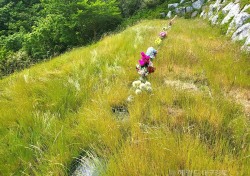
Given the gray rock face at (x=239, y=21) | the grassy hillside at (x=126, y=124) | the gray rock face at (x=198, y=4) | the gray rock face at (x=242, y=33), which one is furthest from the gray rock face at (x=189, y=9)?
the grassy hillside at (x=126, y=124)

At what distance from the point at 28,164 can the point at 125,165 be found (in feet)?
2.95

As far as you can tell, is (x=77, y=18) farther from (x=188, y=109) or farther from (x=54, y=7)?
(x=188, y=109)

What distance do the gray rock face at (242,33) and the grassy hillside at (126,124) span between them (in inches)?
107

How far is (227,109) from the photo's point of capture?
243 centimetres

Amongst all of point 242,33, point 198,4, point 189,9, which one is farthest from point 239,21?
point 189,9

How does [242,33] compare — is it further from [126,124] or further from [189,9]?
[189,9]

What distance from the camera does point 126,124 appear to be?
2234 millimetres

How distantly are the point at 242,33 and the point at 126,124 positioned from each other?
18.9 feet

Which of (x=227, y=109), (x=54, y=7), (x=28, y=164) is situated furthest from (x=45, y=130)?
(x=54, y=7)

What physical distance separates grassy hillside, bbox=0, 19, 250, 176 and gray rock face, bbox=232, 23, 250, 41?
2.73 metres

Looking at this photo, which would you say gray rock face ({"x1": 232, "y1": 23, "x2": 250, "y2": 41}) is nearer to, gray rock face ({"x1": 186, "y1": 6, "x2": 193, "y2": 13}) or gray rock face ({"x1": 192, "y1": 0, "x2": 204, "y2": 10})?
gray rock face ({"x1": 192, "y1": 0, "x2": 204, "y2": 10})

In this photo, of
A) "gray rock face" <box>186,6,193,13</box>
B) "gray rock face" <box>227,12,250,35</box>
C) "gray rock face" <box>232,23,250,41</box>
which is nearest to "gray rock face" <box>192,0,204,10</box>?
"gray rock face" <box>186,6,193,13</box>

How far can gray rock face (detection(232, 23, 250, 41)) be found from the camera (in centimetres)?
610

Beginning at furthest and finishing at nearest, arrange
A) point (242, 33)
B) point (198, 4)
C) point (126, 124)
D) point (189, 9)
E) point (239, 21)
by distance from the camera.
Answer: point (189, 9), point (198, 4), point (239, 21), point (242, 33), point (126, 124)
